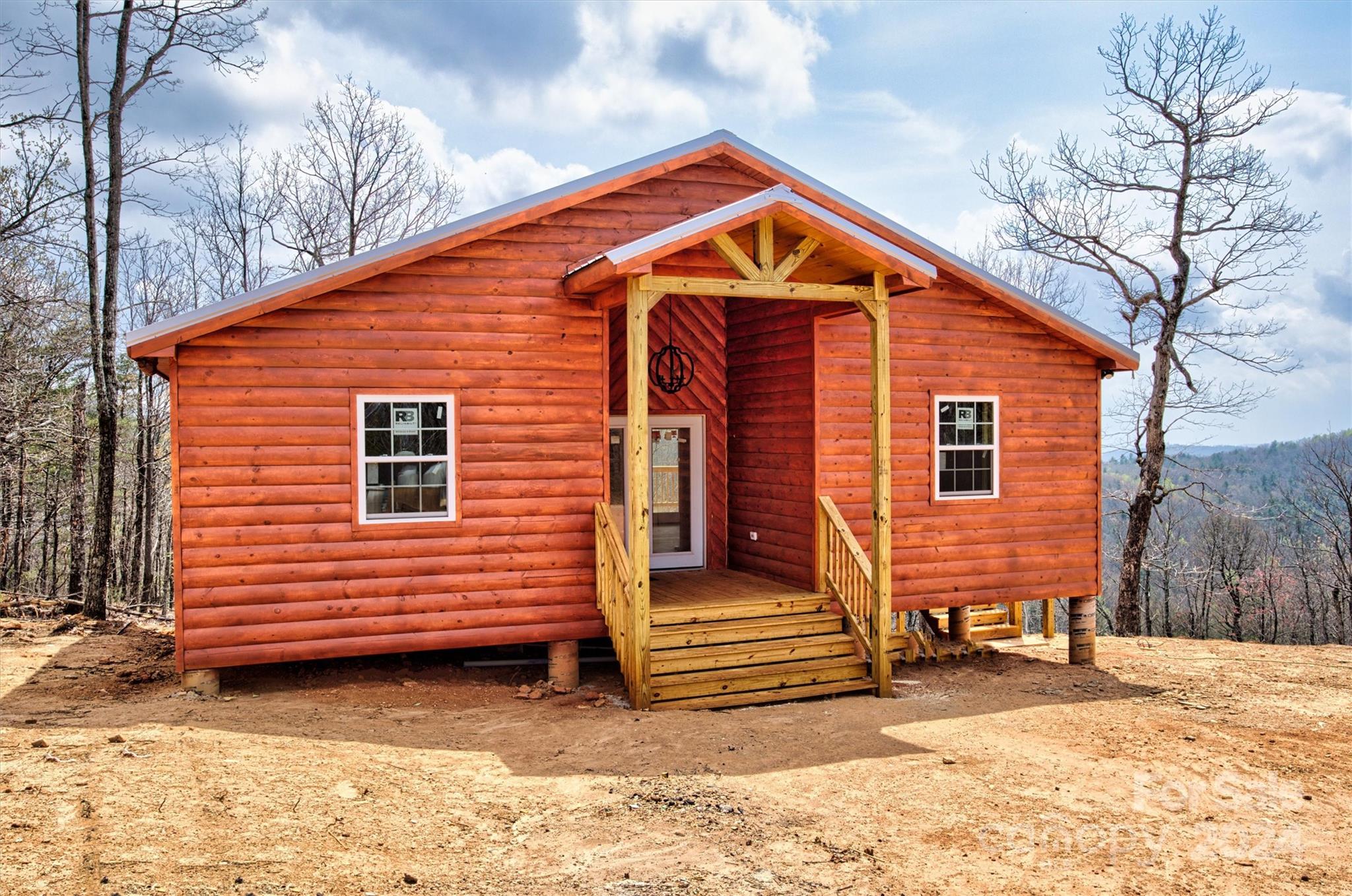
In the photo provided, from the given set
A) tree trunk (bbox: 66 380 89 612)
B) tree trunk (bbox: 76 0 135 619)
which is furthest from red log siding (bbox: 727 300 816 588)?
tree trunk (bbox: 66 380 89 612)

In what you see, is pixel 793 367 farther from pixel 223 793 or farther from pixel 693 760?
pixel 223 793

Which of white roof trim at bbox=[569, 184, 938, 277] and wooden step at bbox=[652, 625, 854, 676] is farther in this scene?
wooden step at bbox=[652, 625, 854, 676]

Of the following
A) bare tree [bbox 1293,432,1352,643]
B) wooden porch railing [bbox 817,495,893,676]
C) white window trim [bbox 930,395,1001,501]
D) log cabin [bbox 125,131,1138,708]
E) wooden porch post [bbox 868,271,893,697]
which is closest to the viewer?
log cabin [bbox 125,131,1138,708]

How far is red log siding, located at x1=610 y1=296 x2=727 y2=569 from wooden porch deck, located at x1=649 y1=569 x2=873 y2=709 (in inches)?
79.9

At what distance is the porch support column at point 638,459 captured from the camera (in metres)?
7.98

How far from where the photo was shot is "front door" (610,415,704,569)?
11703 mm

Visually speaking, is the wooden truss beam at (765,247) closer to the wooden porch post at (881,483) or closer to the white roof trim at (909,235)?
the wooden porch post at (881,483)

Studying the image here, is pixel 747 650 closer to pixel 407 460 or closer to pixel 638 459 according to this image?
pixel 638 459

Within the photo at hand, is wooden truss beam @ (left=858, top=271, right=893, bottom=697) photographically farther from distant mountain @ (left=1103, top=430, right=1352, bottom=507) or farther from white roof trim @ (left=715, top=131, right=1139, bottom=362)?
distant mountain @ (left=1103, top=430, right=1352, bottom=507)

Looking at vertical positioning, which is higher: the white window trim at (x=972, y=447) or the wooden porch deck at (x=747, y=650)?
the white window trim at (x=972, y=447)

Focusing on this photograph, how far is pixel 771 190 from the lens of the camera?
27.1ft

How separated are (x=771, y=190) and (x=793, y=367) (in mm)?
2829

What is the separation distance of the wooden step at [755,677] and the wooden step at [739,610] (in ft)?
1.99

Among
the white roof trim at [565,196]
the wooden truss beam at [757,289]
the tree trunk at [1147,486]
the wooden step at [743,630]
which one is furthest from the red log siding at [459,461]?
the tree trunk at [1147,486]
